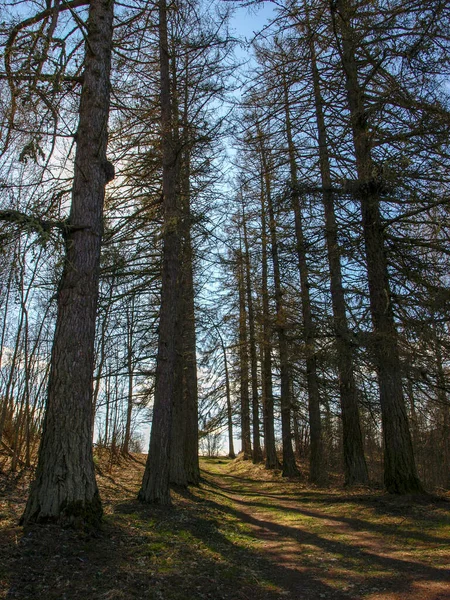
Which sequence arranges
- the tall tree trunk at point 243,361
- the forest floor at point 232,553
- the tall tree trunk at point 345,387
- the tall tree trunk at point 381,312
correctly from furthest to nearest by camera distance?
the tall tree trunk at point 243,361
the tall tree trunk at point 345,387
the tall tree trunk at point 381,312
the forest floor at point 232,553

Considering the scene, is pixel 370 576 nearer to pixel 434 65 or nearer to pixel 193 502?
pixel 193 502

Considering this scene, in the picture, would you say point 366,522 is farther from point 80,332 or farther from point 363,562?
point 80,332

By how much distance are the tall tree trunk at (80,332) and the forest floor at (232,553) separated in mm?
374

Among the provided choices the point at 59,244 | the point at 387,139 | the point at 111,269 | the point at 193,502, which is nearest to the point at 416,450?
the point at 193,502

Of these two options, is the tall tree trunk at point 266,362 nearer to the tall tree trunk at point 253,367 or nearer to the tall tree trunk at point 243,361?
the tall tree trunk at point 253,367

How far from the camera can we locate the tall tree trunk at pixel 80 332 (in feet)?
15.7

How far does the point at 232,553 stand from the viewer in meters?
5.62

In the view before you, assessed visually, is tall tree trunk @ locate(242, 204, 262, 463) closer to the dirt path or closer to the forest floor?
the dirt path

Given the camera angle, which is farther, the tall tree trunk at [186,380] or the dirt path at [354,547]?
the tall tree trunk at [186,380]

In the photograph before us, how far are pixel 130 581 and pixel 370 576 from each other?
2525mm

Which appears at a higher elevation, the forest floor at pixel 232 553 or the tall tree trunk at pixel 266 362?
the tall tree trunk at pixel 266 362

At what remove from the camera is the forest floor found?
3.81 meters

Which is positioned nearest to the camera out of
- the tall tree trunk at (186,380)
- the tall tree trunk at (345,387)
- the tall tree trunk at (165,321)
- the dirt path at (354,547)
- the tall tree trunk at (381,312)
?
the dirt path at (354,547)

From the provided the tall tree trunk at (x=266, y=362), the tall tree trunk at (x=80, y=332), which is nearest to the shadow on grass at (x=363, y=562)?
the tall tree trunk at (x=80, y=332)
